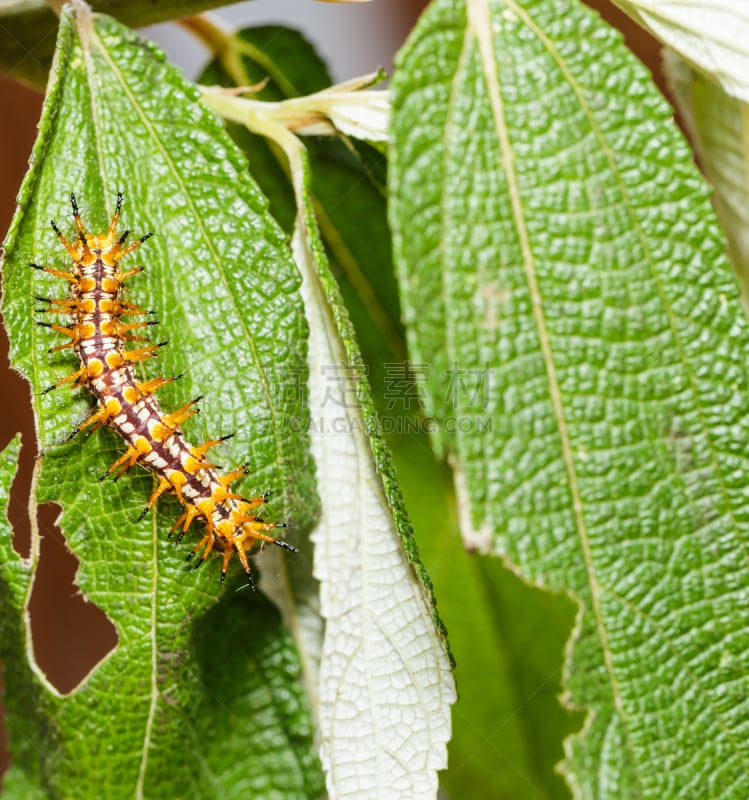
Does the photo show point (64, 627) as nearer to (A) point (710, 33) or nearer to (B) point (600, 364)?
(B) point (600, 364)

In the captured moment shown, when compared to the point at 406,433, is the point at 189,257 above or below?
above

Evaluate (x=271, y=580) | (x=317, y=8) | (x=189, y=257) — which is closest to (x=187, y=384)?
(x=189, y=257)

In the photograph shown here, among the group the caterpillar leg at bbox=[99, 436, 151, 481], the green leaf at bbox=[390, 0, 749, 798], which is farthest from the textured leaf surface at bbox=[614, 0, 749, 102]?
the caterpillar leg at bbox=[99, 436, 151, 481]

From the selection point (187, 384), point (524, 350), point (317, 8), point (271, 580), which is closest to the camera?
point (524, 350)

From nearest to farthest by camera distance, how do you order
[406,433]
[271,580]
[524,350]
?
[524,350] < [271,580] < [406,433]

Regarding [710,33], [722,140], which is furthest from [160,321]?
[722,140]

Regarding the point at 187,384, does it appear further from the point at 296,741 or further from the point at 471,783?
the point at 471,783

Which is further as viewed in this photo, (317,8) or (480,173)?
(317,8)

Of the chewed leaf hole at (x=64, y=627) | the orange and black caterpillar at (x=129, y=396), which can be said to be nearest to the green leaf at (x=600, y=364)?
the orange and black caterpillar at (x=129, y=396)
